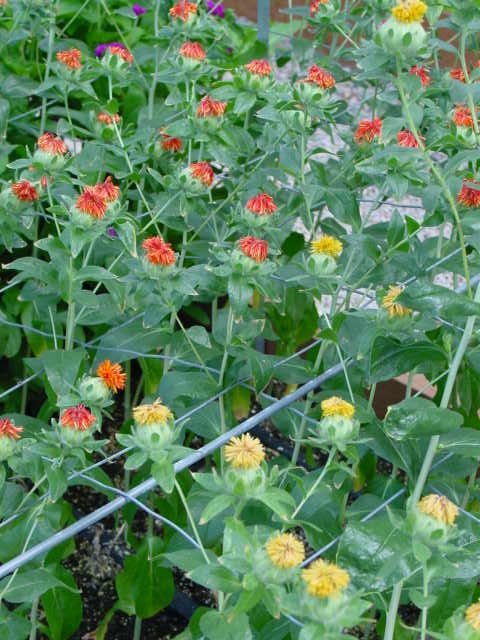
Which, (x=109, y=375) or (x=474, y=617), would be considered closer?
(x=474, y=617)

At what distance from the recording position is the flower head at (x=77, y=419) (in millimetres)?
1030

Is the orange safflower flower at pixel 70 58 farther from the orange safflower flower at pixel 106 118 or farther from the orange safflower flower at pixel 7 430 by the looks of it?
the orange safflower flower at pixel 7 430

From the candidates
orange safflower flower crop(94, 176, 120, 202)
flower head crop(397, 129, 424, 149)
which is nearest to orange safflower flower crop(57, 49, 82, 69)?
orange safflower flower crop(94, 176, 120, 202)

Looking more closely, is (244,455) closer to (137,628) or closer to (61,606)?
(61,606)

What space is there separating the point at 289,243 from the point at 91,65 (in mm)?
439

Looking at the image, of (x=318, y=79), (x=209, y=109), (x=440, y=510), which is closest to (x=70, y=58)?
(x=209, y=109)

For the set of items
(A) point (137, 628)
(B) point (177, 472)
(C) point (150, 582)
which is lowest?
(A) point (137, 628)

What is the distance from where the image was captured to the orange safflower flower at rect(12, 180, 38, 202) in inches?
53.2

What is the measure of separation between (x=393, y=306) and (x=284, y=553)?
1.24 feet

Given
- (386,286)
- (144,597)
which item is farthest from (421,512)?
(144,597)

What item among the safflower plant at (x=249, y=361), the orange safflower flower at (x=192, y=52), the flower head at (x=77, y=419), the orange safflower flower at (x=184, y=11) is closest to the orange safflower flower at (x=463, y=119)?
the safflower plant at (x=249, y=361)

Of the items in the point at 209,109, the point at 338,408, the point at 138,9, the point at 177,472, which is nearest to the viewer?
the point at 338,408

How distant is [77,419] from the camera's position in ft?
3.38

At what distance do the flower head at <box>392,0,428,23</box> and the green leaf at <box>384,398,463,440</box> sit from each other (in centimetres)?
37
